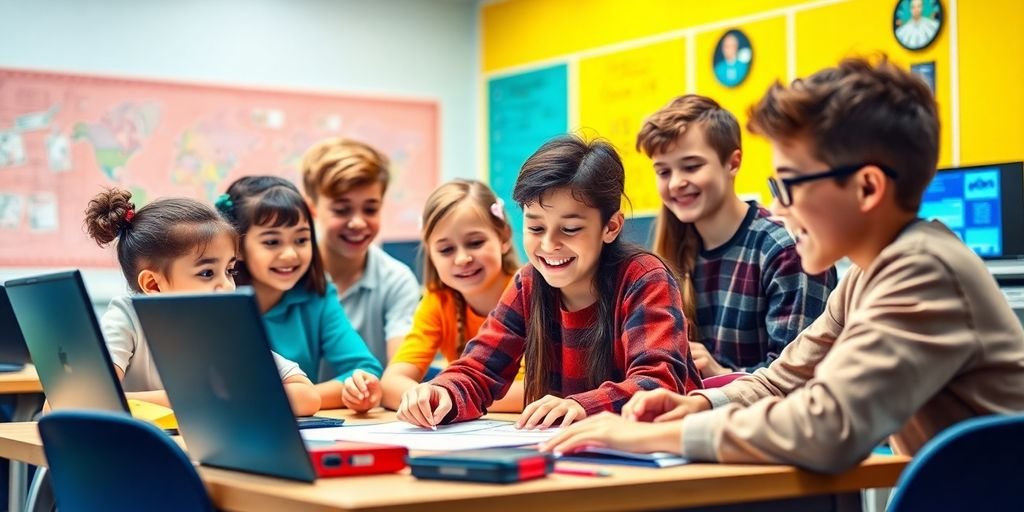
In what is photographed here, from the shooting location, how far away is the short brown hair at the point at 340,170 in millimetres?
3240

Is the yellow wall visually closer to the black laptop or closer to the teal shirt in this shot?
the teal shirt

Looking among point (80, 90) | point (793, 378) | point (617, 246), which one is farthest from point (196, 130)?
point (793, 378)

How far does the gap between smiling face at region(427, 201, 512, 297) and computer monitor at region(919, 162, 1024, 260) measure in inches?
68.6

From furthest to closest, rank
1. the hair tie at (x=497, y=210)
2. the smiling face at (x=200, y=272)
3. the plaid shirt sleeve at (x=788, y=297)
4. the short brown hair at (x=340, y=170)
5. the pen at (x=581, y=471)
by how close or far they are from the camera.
→ the short brown hair at (x=340, y=170), the hair tie at (x=497, y=210), the plaid shirt sleeve at (x=788, y=297), the smiling face at (x=200, y=272), the pen at (x=581, y=471)

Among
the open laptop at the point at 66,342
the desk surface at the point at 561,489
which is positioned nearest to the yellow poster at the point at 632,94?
the open laptop at the point at 66,342

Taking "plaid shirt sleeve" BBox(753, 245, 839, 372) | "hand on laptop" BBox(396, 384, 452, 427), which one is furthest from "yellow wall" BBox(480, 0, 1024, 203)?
"hand on laptop" BBox(396, 384, 452, 427)

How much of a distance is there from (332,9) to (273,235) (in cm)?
428

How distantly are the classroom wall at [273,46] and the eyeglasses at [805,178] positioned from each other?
202 inches

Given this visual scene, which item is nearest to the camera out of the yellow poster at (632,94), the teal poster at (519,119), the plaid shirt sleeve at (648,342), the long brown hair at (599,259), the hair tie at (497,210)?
the plaid shirt sleeve at (648,342)

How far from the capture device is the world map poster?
592 centimetres

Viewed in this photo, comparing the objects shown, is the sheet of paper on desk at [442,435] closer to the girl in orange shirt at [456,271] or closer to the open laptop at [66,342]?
the open laptop at [66,342]

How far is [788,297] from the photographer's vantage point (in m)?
2.53

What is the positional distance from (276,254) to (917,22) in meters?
2.96

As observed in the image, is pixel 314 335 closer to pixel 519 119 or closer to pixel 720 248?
pixel 720 248
